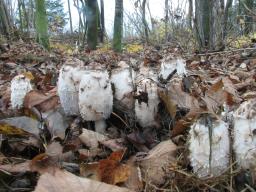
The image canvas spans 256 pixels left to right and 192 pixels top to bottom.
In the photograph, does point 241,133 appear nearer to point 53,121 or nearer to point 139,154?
point 139,154

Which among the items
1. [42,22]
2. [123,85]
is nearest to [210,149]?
[123,85]

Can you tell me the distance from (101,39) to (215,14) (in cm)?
790

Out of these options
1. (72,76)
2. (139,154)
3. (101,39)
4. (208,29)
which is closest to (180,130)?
(139,154)

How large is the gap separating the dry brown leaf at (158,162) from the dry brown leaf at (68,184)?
135 mm

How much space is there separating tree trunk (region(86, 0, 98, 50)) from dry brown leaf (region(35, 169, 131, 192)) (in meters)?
6.95

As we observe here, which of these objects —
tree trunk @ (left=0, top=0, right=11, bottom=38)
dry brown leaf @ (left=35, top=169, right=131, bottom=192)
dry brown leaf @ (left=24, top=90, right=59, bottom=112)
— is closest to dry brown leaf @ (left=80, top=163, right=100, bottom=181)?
dry brown leaf @ (left=35, top=169, right=131, bottom=192)

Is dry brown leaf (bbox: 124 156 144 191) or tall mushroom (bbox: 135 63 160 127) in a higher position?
tall mushroom (bbox: 135 63 160 127)

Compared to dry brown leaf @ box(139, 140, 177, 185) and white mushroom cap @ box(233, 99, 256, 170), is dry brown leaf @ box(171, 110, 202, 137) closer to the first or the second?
dry brown leaf @ box(139, 140, 177, 185)

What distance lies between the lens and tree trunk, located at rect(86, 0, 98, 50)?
7.76 meters

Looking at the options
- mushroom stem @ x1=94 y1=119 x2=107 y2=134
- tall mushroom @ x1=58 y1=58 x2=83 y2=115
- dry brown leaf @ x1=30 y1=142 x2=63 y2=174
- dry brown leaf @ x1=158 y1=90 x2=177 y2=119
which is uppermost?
tall mushroom @ x1=58 y1=58 x2=83 y2=115

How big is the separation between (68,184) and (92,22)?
7314 millimetres

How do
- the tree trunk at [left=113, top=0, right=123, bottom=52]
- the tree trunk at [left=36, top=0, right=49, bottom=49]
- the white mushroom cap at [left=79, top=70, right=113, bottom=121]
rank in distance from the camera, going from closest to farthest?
the white mushroom cap at [left=79, top=70, right=113, bottom=121]
the tree trunk at [left=36, top=0, right=49, bottom=49]
the tree trunk at [left=113, top=0, right=123, bottom=52]

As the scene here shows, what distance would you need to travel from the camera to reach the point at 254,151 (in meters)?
0.98

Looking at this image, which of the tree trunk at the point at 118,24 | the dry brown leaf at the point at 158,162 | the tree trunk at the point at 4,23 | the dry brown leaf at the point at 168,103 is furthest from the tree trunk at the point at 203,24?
the tree trunk at the point at 4,23
